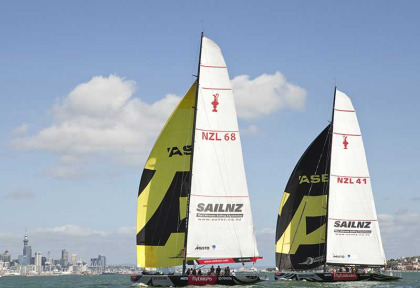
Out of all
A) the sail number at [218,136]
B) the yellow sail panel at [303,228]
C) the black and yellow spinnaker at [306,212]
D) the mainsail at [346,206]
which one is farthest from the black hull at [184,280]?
the yellow sail panel at [303,228]

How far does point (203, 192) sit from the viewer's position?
49594 mm

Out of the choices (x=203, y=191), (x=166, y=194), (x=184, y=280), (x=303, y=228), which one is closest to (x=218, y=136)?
(x=203, y=191)

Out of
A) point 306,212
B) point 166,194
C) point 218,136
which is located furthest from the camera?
point 306,212

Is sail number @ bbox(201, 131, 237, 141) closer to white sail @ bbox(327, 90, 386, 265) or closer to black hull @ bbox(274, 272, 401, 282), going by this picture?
white sail @ bbox(327, 90, 386, 265)

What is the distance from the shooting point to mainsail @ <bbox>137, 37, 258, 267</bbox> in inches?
1949

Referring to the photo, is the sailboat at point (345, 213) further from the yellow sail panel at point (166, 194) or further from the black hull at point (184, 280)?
the yellow sail panel at point (166, 194)

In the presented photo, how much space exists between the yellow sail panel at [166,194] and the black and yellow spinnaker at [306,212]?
17.1 meters

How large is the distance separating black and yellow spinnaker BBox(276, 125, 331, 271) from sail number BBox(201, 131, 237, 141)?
15.6 m

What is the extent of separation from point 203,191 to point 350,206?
17.3 m

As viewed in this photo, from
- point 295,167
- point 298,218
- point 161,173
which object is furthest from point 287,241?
point 161,173

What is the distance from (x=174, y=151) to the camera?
165ft

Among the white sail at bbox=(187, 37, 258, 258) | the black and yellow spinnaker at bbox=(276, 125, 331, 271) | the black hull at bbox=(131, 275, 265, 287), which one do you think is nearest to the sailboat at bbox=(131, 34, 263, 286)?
the white sail at bbox=(187, 37, 258, 258)

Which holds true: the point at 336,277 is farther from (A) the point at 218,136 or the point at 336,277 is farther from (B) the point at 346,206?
(A) the point at 218,136

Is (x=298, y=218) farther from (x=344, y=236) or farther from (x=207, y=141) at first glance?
(x=207, y=141)
